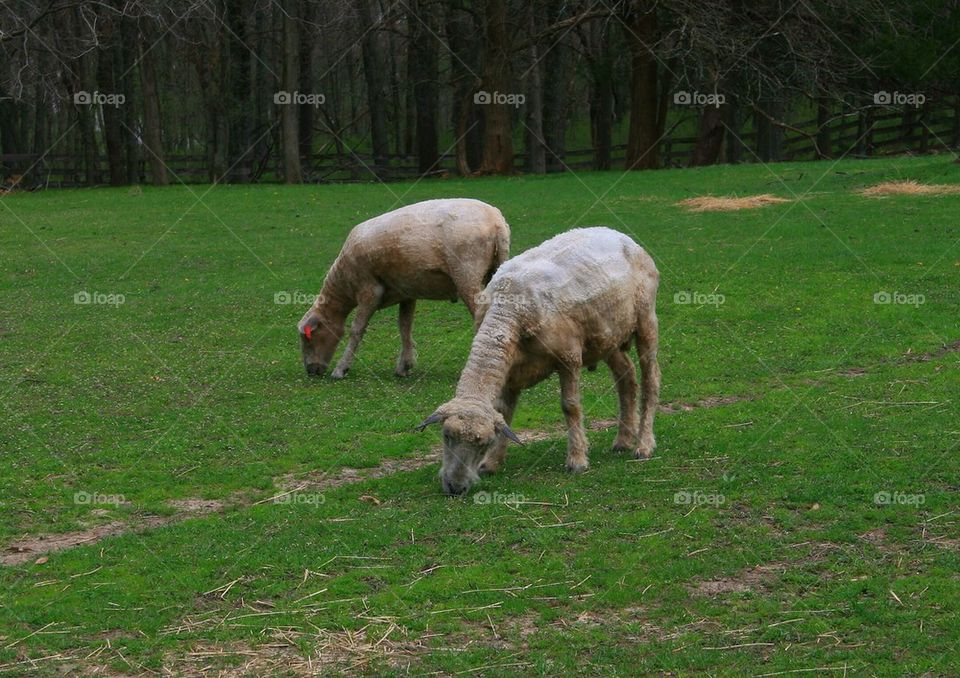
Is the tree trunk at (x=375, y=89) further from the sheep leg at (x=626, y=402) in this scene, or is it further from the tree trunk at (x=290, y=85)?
the sheep leg at (x=626, y=402)

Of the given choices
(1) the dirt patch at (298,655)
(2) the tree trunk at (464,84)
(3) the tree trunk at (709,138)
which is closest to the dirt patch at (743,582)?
(1) the dirt patch at (298,655)

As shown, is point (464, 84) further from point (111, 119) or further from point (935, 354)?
point (935, 354)

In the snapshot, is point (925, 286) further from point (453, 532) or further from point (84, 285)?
point (84, 285)

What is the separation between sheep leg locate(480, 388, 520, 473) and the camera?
11.0 metres

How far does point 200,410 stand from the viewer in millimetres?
14227

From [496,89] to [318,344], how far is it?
26.8 metres

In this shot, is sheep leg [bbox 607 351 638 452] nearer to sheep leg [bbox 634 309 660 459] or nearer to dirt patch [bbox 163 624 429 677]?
sheep leg [bbox 634 309 660 459]

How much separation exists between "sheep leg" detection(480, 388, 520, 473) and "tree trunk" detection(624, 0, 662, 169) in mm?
28631

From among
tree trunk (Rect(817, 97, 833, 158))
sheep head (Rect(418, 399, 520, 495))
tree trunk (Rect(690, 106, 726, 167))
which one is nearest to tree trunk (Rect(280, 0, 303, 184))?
tree trunk (Rect(690, 106, 726, 167))

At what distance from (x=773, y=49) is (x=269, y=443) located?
30.1 meters

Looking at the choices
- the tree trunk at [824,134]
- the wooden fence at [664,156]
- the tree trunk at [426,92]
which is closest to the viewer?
the wooden fence at [664,156]

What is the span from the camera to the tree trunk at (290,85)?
4009 centimetres

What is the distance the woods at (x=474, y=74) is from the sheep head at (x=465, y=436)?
20946 mm

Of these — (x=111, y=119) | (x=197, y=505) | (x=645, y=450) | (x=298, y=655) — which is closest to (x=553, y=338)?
(x=645, y=450)
